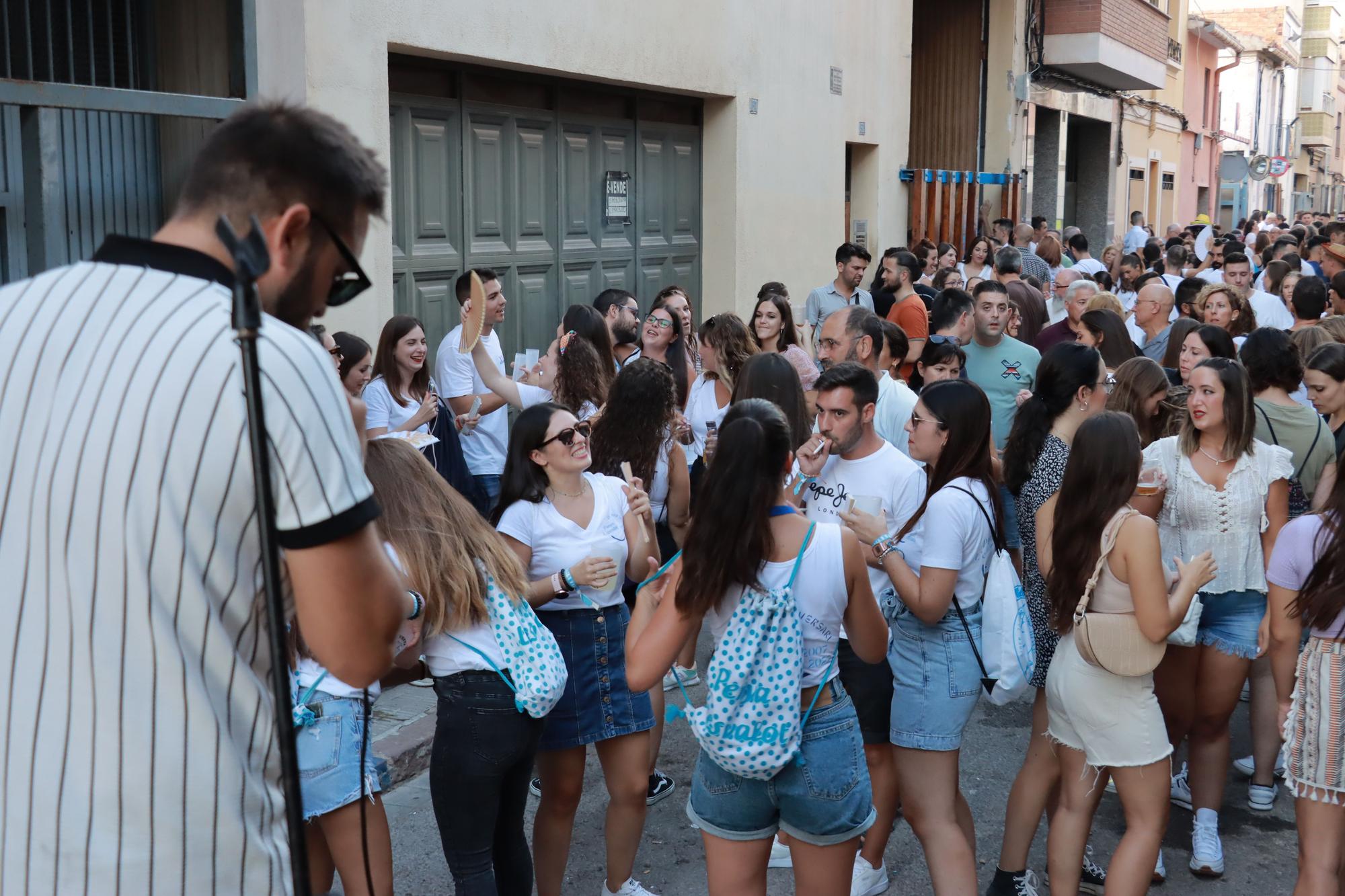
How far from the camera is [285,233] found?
1.63 meters

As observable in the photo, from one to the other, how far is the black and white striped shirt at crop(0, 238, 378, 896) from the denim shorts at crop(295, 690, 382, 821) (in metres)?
1.73

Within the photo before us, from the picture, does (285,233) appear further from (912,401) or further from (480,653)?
(912,401)

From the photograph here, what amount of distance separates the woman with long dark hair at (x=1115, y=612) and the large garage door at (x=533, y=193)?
206 inches

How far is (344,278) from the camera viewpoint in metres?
1.75

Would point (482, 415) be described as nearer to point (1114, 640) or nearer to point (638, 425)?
point (638, 425)

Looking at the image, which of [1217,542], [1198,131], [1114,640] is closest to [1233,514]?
[1217,542]

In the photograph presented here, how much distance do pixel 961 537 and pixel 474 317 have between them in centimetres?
Answer: 305

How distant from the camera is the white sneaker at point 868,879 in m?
4.41

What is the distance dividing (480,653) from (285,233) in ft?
6.67

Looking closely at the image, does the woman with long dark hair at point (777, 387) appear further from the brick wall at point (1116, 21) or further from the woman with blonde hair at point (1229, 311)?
the brick wall at point (1116, 21)

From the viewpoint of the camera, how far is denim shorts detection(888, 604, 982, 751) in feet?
12.9

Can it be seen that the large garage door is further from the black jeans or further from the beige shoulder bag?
the beige shoulder bag

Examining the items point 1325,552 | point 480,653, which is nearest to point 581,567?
point 480,653

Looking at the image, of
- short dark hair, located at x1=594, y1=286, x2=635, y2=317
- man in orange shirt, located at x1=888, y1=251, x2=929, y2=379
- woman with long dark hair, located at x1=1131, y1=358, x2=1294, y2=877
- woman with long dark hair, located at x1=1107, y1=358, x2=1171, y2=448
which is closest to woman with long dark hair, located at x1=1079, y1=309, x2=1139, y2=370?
man in orange shirt, located at x1=888, y1=251, x2=929, y2=379
